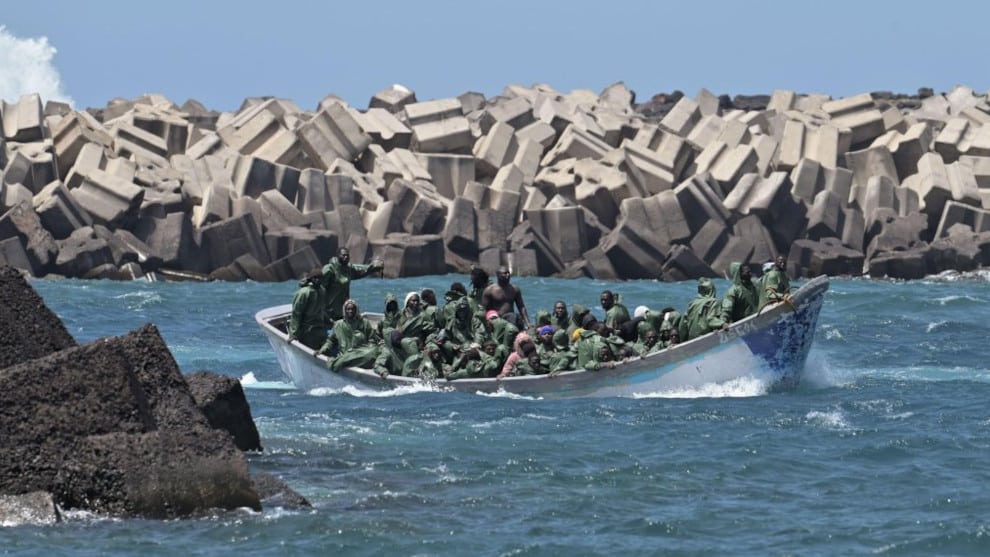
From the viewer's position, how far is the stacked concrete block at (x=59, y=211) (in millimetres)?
48125

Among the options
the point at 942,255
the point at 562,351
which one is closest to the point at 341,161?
the point at 942,255

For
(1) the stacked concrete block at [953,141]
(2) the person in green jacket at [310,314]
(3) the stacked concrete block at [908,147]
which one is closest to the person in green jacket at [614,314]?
(2) the person in green jacket at [310,314]

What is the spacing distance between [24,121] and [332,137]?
339 inches

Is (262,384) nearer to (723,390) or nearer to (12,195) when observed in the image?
(723,390)

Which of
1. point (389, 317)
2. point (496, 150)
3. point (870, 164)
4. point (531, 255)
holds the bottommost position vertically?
point (389, 317)

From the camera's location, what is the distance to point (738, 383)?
1033 inches

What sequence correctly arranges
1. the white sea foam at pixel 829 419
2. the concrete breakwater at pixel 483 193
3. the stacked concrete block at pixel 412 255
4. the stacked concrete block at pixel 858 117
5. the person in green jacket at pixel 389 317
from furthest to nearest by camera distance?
the stacked concrete block at pixel 858 117 < the stacked concrete block at pixel 412 255 < the concrete breakwater at pixel 483 193 < the person in green jacket at pixel 389 317 < the white sea foam at pixel 829 419

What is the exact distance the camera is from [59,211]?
4803 centimetres

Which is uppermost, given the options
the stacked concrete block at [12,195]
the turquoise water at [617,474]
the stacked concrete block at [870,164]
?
the stacked concrete block at [870,164]

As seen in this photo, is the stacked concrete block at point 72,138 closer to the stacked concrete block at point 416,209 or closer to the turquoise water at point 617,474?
the stacked concrete block at point 416,209

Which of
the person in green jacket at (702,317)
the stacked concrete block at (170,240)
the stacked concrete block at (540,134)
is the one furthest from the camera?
the stacked concrete block at (540,134)

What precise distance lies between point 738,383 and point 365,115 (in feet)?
119

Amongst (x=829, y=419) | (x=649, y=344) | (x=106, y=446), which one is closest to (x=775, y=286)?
(x=649, y=344)

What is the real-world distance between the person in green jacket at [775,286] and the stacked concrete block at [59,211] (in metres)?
26.2
